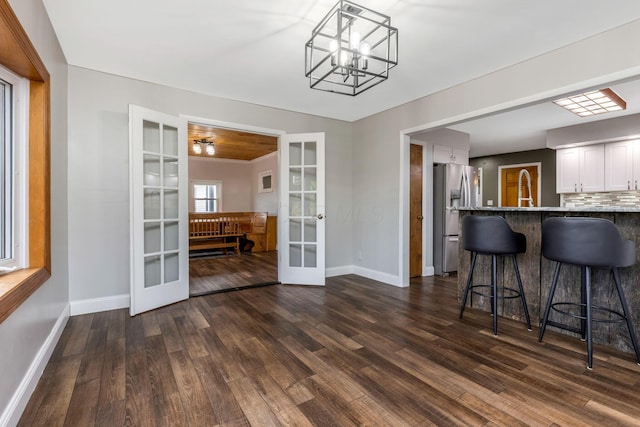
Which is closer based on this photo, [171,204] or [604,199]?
[171,204]

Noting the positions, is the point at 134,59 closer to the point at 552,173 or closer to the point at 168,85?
the point at 168,85

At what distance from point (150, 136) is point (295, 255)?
2.27 meters

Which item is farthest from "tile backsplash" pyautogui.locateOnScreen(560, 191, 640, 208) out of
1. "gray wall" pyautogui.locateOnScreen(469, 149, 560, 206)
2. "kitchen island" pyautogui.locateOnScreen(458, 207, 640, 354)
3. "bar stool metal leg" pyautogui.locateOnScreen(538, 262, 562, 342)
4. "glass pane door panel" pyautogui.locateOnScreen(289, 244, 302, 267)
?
"glass pane door panel" pyautogui.locateOnScreen(289, 244, 302, 267)

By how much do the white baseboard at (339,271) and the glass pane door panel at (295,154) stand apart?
5.43 ft

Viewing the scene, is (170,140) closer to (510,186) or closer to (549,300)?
(549,300)

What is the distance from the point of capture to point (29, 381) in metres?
1.68

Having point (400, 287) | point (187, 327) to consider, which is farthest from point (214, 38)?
point (400, 287)

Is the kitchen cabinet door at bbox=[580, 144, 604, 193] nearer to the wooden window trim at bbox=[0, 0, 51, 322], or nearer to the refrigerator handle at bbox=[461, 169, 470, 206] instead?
the refrigerator handle at bbox=[461, 169, 470, 206]

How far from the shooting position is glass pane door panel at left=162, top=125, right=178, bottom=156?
3255 millimetres

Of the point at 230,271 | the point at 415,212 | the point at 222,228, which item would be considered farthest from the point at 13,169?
the point at 222,228

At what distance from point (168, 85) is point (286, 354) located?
3106mm

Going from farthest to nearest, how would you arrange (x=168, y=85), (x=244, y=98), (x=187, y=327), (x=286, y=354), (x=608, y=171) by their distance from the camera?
(x=608, y=171) < (x=244, y=98) < (x=168, y=85) < (x=187, y=327) < (x=286, y=354)

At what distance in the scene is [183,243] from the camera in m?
3.41

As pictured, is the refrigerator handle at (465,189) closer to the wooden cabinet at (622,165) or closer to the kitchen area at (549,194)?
the kitchen area at (549,194)
